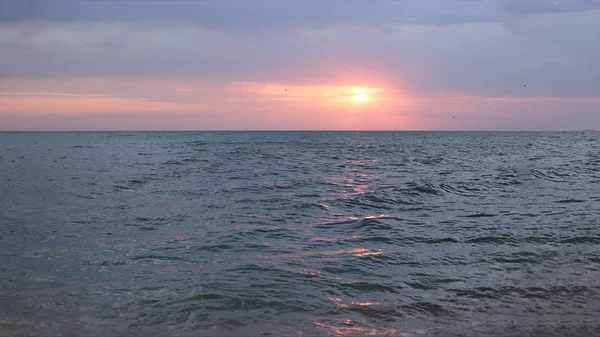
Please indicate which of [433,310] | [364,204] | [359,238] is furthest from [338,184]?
[433,310]

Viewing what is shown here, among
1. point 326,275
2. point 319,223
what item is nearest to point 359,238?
point 319,223

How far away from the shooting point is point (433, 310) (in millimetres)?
6691

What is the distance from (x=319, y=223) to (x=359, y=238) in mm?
2224

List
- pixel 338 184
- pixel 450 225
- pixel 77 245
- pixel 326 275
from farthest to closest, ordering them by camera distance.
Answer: pixel 338 184 < pixel 450 225 < pixel 77 245 < pixel 326 275

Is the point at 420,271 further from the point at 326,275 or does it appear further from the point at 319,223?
the point at 319,223

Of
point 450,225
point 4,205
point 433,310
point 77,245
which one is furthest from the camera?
point 4,205

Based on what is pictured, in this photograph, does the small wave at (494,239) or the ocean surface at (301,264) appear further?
the small wave at (494,239)

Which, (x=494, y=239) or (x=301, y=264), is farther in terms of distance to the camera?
(x=494, y=239)

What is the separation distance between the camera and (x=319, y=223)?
529 inches

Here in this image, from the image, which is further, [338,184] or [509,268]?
[338,184]

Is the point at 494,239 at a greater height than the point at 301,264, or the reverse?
the point at 494,239

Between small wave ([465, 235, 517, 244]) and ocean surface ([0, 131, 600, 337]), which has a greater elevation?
small wave ([465, 235, 517, 244])

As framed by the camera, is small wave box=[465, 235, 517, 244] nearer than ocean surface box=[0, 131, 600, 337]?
No

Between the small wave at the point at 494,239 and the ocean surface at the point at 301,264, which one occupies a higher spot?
the small wave at the point at 494,239
